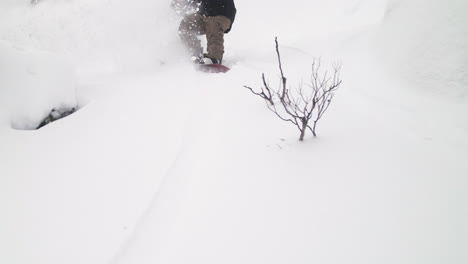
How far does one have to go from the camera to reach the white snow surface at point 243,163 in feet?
2.70

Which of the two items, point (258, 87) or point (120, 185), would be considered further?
point (258, 87)

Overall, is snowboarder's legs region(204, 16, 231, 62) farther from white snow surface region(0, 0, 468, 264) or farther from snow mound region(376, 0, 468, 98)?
snow mound region(376, 0, 468, 98)

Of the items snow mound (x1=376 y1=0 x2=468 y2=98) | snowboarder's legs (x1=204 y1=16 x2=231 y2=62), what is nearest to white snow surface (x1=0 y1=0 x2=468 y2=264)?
snow mound (x1=376 y1=0 x2=468 y2=98)

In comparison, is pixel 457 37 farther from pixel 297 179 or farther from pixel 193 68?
pixel 193 68

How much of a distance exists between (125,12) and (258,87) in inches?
112

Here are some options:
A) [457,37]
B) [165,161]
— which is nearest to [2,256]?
[165,161]

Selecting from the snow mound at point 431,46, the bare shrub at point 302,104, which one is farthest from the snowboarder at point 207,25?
the snow mound at point 431,46

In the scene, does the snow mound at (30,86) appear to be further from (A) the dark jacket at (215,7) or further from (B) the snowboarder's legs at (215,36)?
(A) the dark jacket at (215,7)

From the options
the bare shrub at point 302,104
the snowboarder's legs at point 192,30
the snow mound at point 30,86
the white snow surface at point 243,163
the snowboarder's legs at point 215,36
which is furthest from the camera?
the snowboarder's legs at point 192,30

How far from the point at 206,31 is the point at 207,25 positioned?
93mm

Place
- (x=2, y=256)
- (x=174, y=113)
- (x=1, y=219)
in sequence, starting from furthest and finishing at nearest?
(x=174, y=113) < (x=1, y=219) < (x=2, y=256)

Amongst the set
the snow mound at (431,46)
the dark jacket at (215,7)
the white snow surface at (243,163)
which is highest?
the dark jacket at (215,7)

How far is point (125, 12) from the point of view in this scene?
3871mm

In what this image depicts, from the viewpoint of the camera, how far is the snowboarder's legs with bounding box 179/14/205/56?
11.9ft
